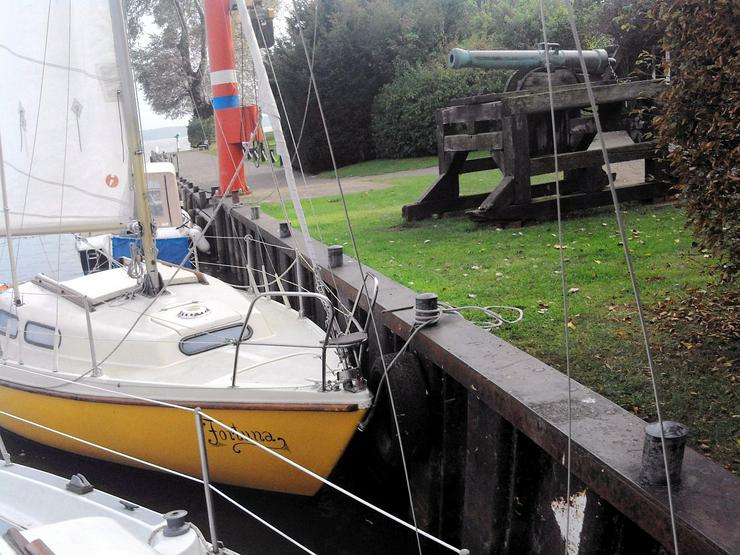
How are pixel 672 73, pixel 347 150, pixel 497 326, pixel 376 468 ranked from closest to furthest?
pixel 672 73
pixel 497 326
pixel 376 468
pixel 347 150

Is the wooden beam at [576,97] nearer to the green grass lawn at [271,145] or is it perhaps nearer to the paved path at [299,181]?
the green grass lawn at [271,145]

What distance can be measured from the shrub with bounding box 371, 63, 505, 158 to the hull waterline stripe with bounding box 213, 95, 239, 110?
25.2 feet

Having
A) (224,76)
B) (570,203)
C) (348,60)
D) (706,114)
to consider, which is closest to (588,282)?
(706,114)

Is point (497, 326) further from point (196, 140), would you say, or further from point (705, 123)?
point (196, 140)

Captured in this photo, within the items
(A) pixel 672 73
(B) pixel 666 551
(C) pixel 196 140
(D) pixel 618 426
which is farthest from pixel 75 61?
(C) pixel 196 140

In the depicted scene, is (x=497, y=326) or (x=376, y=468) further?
(x=376, y=468)

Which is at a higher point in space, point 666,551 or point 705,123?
point 705,123

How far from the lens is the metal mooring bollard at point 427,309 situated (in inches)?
201

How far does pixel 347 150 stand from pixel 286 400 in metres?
19.6

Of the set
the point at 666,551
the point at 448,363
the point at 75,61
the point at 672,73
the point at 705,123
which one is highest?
the point at 75,61

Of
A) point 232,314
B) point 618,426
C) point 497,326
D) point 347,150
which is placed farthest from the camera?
point 347,150

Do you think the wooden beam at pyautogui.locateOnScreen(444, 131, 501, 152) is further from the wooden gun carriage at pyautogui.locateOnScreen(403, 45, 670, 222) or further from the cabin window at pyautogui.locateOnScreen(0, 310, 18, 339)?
the cabin window at pyautogui.locateOnScreen(0, 310, 18, 339)

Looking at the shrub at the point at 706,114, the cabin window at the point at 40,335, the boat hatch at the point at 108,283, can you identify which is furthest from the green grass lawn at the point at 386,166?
the shrub at the point at 706,114

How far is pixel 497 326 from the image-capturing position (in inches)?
211
